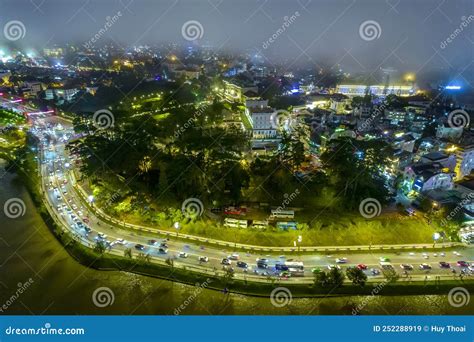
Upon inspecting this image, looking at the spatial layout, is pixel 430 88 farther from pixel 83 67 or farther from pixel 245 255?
pixel 83 67

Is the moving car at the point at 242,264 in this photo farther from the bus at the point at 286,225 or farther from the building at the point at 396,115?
the building at the point at 396,115

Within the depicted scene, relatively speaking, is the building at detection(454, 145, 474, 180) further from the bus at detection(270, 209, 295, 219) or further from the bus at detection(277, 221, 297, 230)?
the bus at detection(277, 221, 297, 230)

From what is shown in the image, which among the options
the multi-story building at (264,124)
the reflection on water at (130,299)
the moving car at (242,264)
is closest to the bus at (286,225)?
the moving car at (242,264)

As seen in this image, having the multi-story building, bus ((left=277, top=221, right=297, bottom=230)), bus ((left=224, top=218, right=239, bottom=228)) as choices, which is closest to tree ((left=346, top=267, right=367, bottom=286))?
bus ((left=277, top=221, right=297, bottom=230))

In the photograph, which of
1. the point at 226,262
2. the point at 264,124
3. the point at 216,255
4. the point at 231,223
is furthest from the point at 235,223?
the point at 264,124

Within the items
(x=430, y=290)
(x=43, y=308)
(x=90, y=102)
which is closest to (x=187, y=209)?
(x=43, y=308)

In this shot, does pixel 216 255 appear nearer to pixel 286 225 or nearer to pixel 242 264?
pixel 242 264
